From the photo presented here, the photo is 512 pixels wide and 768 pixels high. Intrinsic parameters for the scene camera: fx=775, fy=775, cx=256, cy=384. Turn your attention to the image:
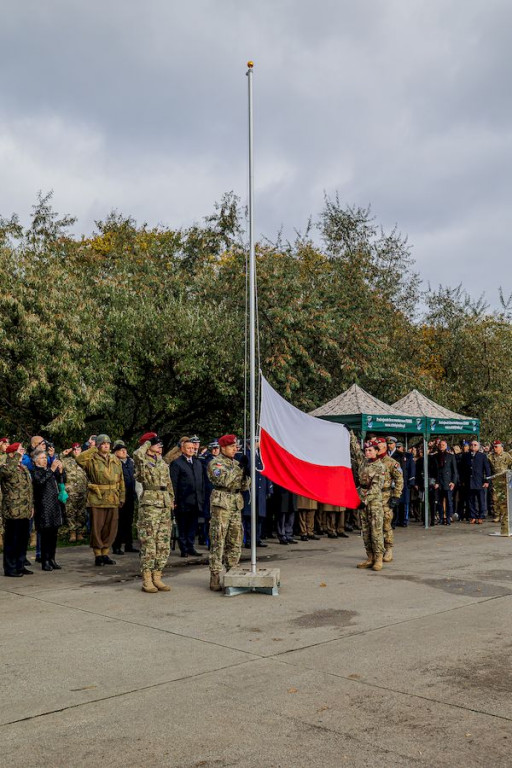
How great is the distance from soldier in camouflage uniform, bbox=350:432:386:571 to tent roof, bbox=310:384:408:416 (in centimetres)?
534

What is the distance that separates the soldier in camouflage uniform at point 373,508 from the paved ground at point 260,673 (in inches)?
25.3

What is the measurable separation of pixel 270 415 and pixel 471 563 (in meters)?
4.41

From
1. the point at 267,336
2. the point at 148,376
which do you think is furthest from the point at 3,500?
the point at 267,336

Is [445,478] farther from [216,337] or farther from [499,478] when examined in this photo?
[216,337]

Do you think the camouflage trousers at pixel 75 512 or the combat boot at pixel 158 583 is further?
the camouflage trousers at pixel 75 512

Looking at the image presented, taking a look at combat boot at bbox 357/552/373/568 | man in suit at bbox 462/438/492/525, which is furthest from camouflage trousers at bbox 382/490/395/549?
man in suit at bbox 462/438/492/525

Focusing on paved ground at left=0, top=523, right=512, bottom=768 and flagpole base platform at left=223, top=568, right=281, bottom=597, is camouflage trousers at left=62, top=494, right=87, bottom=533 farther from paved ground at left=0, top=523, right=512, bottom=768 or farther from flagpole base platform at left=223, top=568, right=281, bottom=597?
flagpole base platform at left=223, top=568, right=281, bottom=597

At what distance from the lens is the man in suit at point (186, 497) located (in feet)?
42.4

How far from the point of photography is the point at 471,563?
12.1 m


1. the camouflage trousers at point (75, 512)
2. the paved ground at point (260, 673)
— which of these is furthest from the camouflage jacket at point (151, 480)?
the camouflage trousers at point (75, 512)

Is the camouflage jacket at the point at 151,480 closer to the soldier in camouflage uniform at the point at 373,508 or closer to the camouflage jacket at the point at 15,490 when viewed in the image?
the camouflage jacket at the point at 15,490

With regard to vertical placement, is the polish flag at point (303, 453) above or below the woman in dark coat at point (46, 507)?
above

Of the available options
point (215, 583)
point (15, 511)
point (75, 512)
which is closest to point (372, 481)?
point (215, 583)

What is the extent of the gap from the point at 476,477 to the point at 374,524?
28.9 feet
